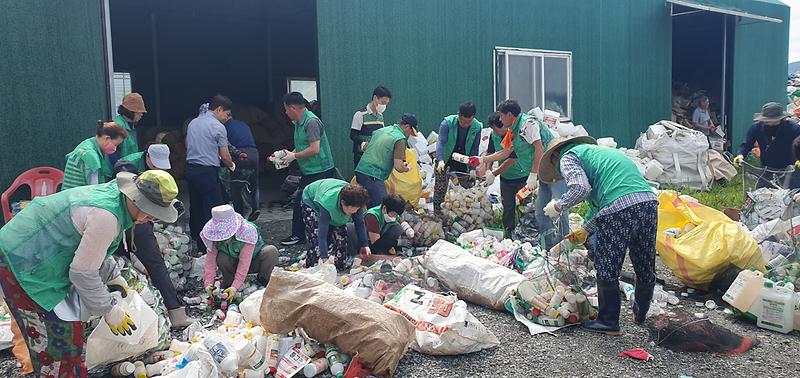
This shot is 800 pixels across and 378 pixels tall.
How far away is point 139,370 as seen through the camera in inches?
129

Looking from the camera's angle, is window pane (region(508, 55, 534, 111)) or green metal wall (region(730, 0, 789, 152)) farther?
green metal wall (region(730, 0, 789, 152))

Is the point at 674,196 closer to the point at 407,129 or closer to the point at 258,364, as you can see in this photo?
the point at 407,129

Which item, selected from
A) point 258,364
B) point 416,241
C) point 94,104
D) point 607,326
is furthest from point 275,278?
point 94,104

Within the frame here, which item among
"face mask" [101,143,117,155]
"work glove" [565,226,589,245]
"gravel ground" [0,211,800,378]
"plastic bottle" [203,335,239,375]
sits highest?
"face mask" [101,143,117,155]

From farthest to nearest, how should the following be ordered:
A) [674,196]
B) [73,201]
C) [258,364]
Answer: [674,196] < [258,364] < [73,201]

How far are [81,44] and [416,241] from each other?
3.81 metres

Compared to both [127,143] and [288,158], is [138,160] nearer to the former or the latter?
[127,143]

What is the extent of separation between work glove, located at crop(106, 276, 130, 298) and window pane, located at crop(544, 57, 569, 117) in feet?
26.8

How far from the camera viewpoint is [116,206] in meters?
2.74

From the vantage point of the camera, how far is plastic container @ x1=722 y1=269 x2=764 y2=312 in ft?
13.8

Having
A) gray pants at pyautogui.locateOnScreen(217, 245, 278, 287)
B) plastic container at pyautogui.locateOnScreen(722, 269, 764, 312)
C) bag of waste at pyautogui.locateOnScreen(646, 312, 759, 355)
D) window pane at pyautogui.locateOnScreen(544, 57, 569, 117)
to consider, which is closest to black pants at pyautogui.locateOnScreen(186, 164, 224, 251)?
gray pants at pyautogui.locateOnScreen(217, 245, 278, 287)

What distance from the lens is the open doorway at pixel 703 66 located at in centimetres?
1280

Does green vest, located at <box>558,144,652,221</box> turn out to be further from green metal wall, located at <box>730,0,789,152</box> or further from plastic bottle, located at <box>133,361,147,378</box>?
green metal wall, located at <box>730,0,789,152</box>

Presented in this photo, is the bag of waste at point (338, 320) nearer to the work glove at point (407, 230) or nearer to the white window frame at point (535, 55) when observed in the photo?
the work glove at point (407, 230)
